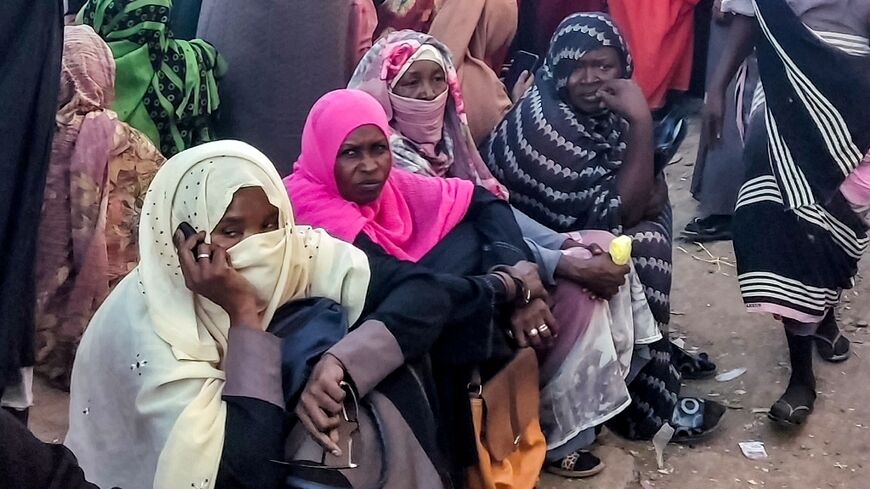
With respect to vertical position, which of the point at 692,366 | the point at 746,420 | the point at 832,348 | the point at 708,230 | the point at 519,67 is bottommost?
the point at 708,230

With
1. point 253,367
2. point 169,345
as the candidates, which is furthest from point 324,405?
point 169,345

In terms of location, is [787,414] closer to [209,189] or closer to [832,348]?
[832,348]

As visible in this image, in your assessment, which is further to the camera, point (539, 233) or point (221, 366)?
point (539, 233)

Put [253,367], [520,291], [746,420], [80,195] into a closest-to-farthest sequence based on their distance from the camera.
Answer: [253,367], [520,291], [80,195], [746,420]

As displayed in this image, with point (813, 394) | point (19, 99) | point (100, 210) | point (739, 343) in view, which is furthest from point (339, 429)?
point (739, 343)

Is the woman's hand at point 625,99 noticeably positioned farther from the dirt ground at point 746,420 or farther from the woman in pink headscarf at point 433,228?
the dirt ground at point 746,420

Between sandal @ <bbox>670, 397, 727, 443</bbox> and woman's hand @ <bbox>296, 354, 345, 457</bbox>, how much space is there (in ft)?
5.12

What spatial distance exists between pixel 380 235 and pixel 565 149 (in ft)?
2.69

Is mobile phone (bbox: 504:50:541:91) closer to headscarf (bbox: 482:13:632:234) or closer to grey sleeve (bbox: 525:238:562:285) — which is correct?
headscarf (bbox: 482:13:632:234)

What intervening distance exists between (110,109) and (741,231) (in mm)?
2088

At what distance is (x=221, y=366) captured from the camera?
6.71 ft

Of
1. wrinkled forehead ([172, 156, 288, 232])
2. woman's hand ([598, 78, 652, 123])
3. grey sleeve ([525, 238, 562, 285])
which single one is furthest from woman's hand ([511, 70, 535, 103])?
wrinkled forehead ([172, 156, 288, 232])

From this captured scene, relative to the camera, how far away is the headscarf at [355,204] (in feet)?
8.89

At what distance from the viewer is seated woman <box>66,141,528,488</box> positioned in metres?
1.91
